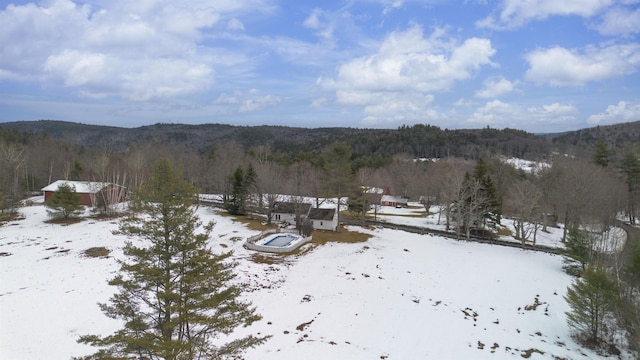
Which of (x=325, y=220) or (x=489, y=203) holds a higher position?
(x=489, y=203)

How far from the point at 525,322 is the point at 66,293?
27730 millimetres

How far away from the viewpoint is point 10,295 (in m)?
21.1

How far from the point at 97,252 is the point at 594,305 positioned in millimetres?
35058

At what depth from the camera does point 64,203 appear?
3981 centimetres

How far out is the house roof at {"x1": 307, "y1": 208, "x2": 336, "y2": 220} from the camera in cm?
4286

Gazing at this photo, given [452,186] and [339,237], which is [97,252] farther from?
[452,186]

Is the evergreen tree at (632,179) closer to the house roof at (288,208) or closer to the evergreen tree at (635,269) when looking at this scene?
the evergreen tree at (635,269)

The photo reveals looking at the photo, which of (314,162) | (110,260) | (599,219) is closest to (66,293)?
(110,260)

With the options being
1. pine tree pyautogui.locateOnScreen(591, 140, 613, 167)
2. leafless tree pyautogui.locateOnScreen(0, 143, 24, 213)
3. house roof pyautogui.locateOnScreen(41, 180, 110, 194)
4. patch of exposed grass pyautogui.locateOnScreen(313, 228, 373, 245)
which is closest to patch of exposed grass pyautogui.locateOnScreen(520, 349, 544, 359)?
patch of exposed grass pyautogui.locateOnScreen(313, 228, 373, 245)

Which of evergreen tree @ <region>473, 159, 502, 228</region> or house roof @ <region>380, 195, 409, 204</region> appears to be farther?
house roof @ <region>380, 195, 409, 204</region>

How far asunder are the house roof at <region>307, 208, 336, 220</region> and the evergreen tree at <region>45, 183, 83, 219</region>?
2668 centimetres

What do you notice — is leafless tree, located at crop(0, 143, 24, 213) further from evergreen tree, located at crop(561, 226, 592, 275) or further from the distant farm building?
evergreen tree, located at crop(561, 226, 592, 275)

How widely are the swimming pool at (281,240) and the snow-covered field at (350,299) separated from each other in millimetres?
2861

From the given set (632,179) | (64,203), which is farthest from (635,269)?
(64,203)
